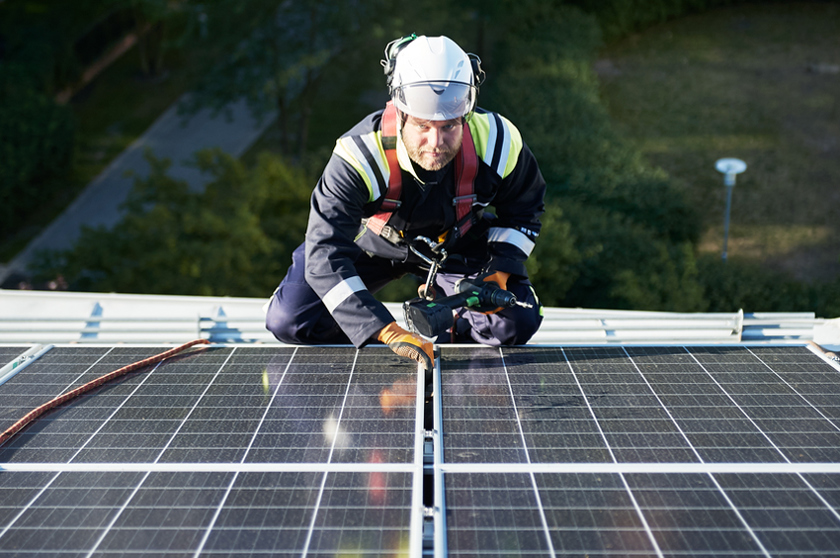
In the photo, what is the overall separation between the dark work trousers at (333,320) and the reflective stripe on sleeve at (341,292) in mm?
372

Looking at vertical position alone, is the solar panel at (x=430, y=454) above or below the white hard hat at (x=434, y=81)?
below

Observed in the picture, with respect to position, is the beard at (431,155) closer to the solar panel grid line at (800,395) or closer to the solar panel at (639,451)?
the solar panel at (639,451)

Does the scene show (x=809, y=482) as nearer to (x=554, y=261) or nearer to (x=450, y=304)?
(x=450, y=304)

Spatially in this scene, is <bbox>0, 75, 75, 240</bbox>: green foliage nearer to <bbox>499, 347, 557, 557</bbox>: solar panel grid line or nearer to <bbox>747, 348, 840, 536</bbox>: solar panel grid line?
<bbox>499, 347, 557, 557</bbox>: solar panel grid line

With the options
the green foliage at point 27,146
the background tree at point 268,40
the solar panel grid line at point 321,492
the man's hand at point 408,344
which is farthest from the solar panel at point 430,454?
the green foliage at point 27,146

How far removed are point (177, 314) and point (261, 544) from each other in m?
2.67

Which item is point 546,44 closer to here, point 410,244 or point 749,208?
point 749,208

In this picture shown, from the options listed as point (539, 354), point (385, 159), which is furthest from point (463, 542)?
point (385, 159)

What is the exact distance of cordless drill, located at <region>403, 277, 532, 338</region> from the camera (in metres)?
4.15

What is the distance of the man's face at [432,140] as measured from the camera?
4.27 m

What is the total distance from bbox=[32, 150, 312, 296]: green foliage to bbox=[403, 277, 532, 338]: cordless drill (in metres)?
6.80

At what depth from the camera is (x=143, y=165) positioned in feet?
55.7

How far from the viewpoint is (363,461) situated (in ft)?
10.8

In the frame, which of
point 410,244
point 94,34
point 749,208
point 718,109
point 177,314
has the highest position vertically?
point 94,34
